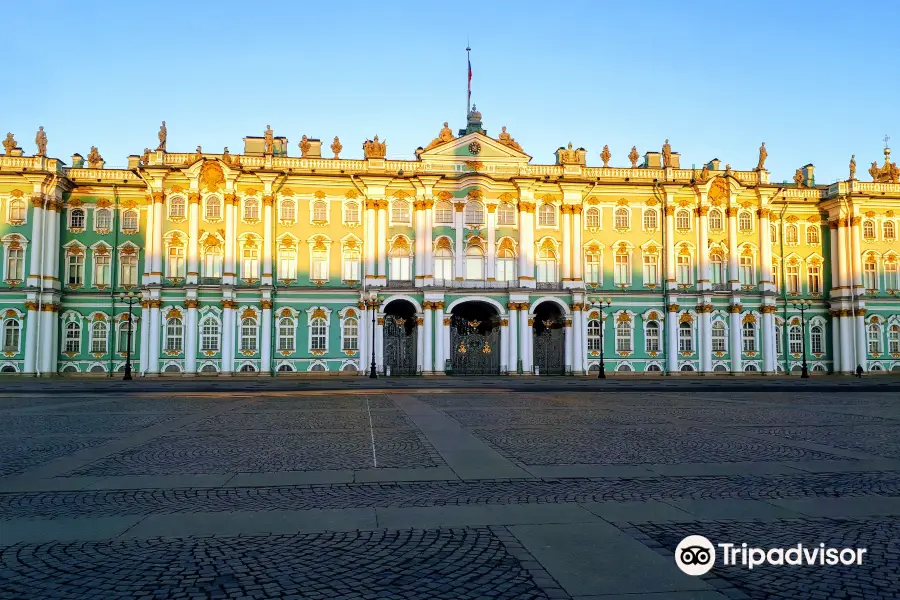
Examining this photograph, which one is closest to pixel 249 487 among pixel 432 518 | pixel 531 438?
pixel 432 518

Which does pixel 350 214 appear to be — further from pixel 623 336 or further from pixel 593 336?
pixel 623 336

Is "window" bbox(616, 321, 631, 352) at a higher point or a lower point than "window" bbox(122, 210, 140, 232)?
lower

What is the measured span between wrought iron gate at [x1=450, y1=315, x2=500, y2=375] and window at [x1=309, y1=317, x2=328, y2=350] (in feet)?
31.4

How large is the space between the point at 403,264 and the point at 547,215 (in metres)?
12.0

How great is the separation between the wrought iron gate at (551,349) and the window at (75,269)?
34.9 meters

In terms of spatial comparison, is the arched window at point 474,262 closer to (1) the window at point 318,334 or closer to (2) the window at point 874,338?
(1) the window at point 318,334

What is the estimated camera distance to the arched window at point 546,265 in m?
55.2

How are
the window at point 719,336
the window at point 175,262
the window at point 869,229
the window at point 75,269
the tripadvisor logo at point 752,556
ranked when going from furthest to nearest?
the window at point 869,229 → the window at point 719,336 → the window at point 75,269 → the window at point 175,262 → the tripadvisor logo at point 752,556

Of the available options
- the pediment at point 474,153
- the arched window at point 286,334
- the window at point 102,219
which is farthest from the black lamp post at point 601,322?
the window at point 102,219

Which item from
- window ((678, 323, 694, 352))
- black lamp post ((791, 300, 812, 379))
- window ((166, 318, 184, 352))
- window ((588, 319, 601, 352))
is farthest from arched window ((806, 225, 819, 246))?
window ((166, 318, 184, 352))

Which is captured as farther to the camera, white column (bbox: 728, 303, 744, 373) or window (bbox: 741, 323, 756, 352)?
window (bbox: 741, 323, 756, 352)

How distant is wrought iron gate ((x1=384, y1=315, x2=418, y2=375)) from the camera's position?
5356cm

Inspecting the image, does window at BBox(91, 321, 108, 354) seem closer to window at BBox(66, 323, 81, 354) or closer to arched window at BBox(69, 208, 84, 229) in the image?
window at BBox(66, 323, 81, 354)

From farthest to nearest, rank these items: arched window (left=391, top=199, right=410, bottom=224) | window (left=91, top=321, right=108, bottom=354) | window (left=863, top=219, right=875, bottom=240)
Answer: window (left=863, top=219, right=875, bottom=240) → arched window (left=391, top=199, right=410, bottom=224) → window (left=91, top=321, right=108, bottom=354)
